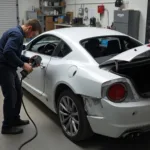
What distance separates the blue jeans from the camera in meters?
2.96

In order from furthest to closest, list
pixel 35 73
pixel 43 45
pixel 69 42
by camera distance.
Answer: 1. pixel 43 45
2. pixel 35 73
3. pixel 69 42

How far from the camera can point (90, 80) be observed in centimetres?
249

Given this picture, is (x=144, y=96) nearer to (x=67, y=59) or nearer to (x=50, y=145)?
(x=67, y=59)

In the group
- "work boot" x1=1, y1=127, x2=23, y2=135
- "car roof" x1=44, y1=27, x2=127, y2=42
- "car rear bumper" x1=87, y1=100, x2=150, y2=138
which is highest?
"car roof" x1=44, y1=27, x2=127, y2=42

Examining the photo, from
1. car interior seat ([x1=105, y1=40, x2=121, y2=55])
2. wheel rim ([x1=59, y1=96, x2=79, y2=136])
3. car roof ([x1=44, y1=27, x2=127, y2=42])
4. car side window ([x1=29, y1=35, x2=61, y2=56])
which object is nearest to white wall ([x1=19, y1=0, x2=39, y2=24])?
car side window ([x1=29, y1=35, x2=61, y2=56])

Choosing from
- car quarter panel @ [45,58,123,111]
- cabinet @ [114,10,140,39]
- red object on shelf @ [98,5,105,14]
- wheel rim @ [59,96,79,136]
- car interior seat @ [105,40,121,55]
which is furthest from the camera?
red object on shelf @ [98,5,105,14]

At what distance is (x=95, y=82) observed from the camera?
7.95ft

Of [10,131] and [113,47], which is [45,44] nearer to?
[113,47]

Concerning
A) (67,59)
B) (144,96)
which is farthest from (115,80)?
(67,59)

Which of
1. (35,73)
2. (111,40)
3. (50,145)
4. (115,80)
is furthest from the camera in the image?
(35,73)

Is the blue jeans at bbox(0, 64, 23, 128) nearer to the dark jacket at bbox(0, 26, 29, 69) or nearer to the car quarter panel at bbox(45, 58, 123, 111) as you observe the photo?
the dark jacket at bbox(0, 26, 29, 69)

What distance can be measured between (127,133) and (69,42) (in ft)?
4.42

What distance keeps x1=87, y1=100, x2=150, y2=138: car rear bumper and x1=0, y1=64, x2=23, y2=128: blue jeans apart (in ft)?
3.77

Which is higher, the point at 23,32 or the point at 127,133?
the point at 23,32
